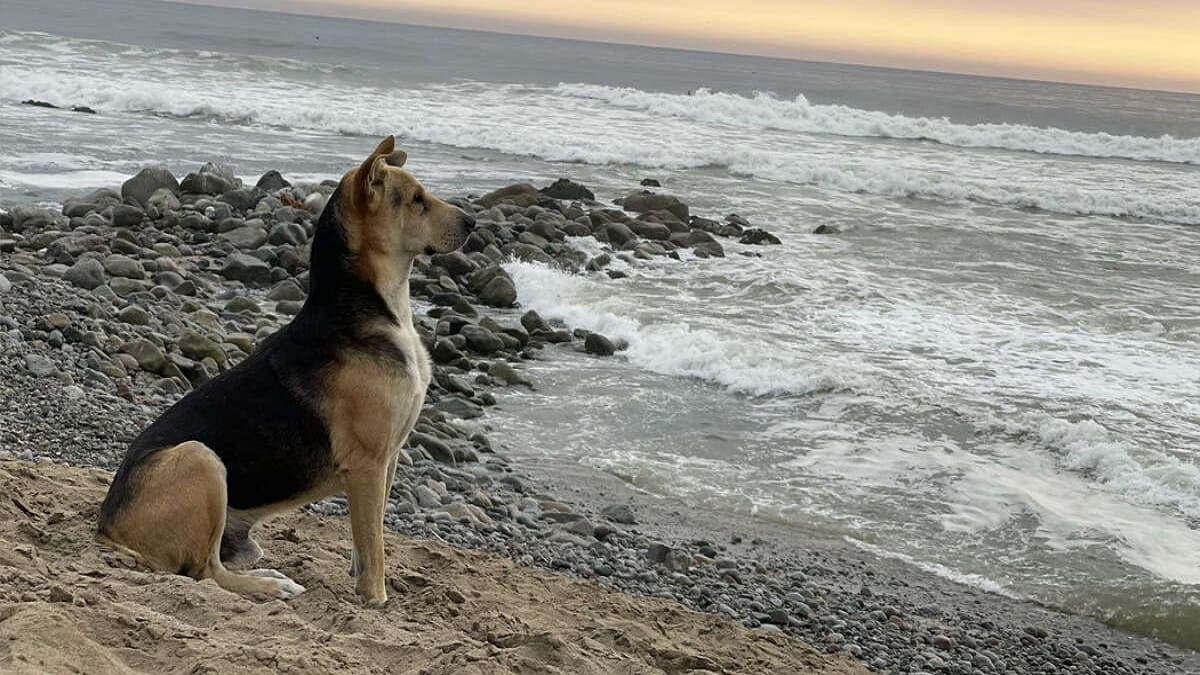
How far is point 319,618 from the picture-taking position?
4.62 meters

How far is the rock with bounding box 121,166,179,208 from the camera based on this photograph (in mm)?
16484

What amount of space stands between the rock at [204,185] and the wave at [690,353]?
5.39m

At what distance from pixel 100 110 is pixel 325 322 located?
103ft

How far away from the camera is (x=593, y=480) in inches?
348

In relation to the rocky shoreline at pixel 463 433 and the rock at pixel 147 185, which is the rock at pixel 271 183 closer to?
the rock at pixel 147 185

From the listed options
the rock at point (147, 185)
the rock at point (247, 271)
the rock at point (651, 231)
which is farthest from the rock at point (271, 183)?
the rock at point (651, 231)

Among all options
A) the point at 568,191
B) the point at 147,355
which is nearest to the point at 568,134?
the point at 568,191

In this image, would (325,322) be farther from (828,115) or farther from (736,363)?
(828,115)

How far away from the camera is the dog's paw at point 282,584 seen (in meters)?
4.90

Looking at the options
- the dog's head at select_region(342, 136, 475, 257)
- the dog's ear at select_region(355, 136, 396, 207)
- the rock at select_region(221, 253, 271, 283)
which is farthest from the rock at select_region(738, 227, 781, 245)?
the dog's ear at select_region(355, 136, 396, 207)

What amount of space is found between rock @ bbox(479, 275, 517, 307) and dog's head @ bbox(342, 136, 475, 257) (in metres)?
8.71

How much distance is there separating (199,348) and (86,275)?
237 cm

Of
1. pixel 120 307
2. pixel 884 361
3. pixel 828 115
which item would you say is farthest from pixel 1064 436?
pixel 828 115

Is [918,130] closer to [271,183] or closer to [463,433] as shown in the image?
[271,183]
